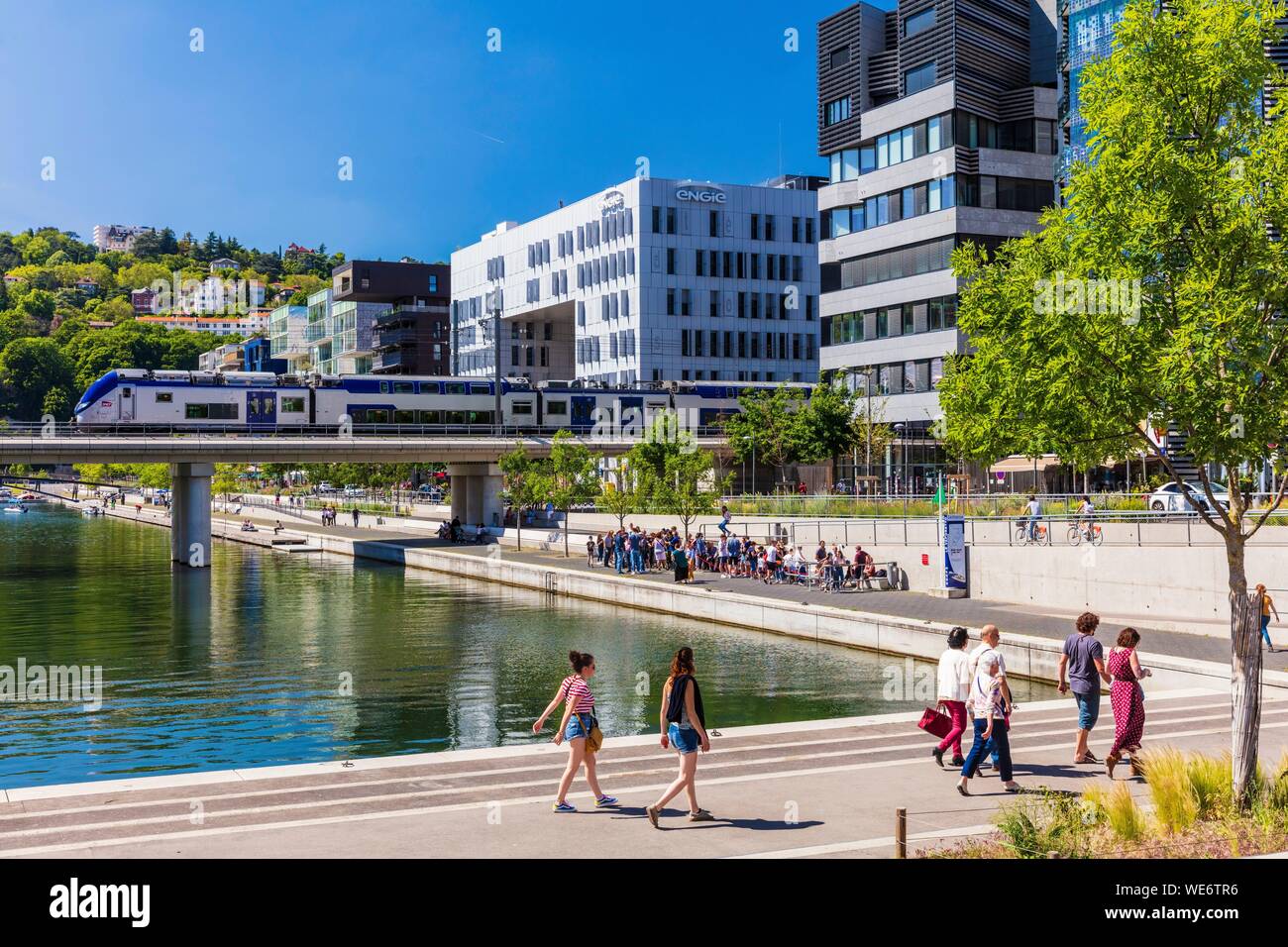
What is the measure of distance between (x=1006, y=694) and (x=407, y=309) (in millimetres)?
127812

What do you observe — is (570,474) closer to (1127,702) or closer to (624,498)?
(624,498)

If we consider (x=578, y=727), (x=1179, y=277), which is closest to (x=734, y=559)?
(x=578, y=727)

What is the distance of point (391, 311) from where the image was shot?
143750mm

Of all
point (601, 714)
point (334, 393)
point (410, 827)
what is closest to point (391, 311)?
point (334, 393)

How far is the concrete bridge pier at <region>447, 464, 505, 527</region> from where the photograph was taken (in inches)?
2643

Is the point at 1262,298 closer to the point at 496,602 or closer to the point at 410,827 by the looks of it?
the point at 410,827

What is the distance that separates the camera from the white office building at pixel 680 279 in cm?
9438

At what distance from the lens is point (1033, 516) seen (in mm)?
32844

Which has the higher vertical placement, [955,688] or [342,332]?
[342,332]

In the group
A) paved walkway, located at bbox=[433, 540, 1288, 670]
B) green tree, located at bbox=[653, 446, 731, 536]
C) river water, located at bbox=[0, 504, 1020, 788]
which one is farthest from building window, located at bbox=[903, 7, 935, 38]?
river water, located at bbox=[0, 504, 1020, 788]

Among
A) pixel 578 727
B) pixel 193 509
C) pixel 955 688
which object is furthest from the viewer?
pixel 193 509

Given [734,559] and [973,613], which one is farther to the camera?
[734,559]

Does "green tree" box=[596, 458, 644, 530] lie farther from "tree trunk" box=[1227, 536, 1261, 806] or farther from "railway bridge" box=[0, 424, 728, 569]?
"tree trunk" box=[1227, 536, 1261, 806]
